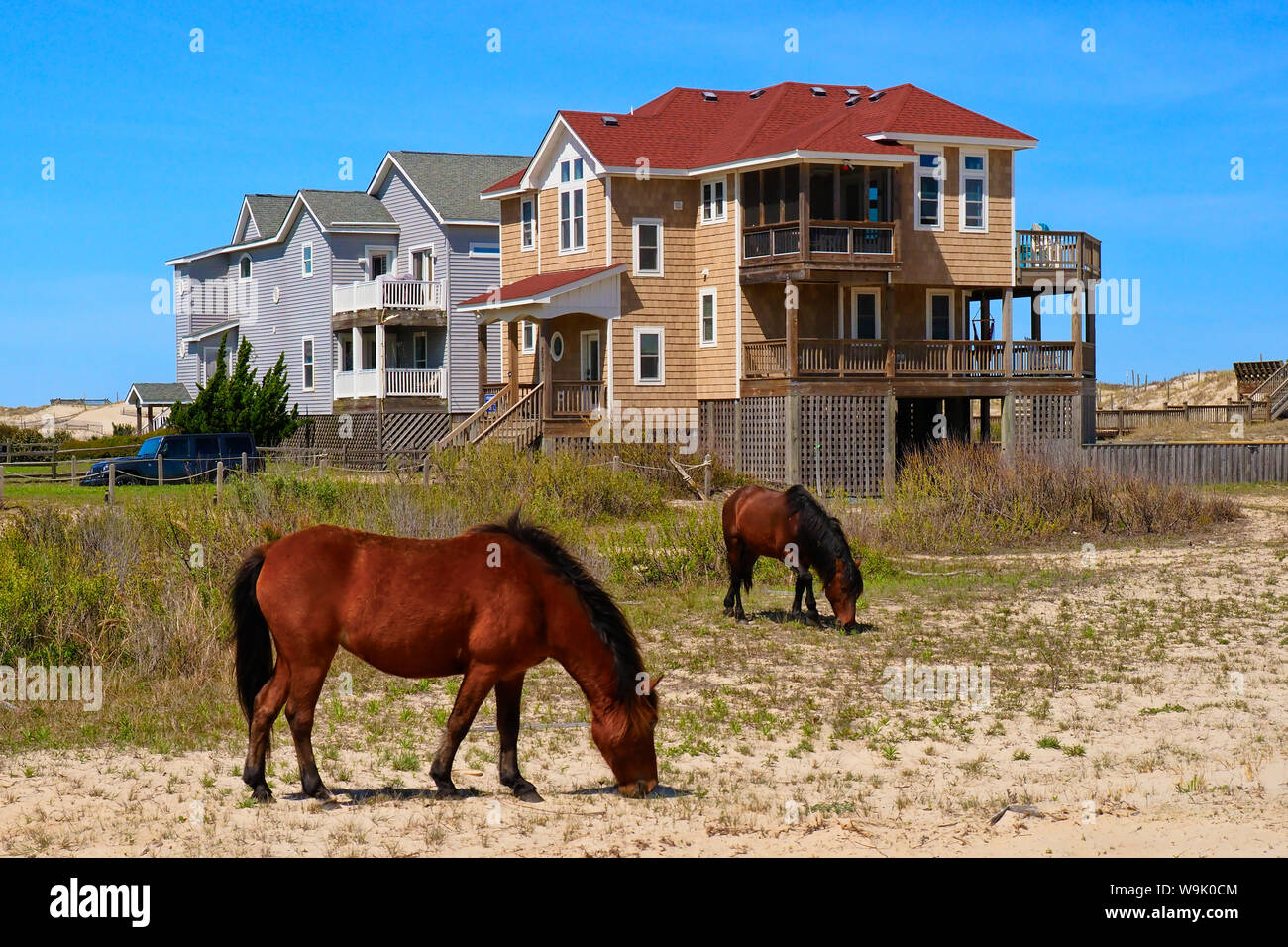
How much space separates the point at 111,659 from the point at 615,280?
26584mm

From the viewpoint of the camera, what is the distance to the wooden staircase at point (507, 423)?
128 feet

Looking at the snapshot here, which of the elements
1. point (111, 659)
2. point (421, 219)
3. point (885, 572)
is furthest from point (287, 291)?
point (111, 659)

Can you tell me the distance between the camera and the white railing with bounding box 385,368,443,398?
50281 mm

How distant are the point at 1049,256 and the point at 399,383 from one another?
71.7 ft

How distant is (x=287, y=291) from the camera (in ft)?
190

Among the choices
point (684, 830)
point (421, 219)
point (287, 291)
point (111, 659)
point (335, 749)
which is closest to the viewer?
point (684, 830)

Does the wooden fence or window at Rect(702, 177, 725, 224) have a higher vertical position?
window at Rect(702, 177, 725, 224)

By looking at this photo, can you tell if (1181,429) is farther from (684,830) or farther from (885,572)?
(684,830)

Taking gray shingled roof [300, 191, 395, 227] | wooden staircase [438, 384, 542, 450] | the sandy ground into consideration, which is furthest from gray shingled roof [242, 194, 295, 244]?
the sandy ground

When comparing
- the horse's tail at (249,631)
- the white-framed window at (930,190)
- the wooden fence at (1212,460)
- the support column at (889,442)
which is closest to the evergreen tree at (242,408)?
the support column at (889,442)

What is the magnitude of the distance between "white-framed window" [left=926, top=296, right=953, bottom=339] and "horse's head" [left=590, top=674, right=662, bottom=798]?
109 feet

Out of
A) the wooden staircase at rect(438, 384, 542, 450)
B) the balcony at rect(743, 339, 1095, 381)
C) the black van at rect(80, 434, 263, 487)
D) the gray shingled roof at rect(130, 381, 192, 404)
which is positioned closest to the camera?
the balcony at rect(743, 339, 1095, 381)

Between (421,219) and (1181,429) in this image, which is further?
(1181,429)

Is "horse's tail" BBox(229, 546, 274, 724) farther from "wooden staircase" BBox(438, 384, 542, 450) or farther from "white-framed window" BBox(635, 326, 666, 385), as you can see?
"white-framed window" BBox(635, 326, 666, 385)
